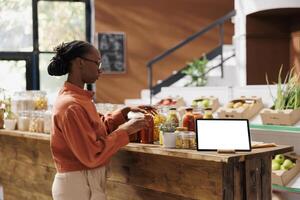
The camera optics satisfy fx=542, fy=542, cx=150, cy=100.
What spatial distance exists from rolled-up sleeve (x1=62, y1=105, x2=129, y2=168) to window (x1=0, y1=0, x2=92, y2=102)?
7868 millimetres

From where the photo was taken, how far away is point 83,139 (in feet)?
8.95

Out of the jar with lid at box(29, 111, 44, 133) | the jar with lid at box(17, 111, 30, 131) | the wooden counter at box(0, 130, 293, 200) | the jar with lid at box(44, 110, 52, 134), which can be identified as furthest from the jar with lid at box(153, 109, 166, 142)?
the jar with lid at box(17, 111, 30, 131)

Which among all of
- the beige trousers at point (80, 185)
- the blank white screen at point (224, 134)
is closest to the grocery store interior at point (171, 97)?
the blank white screen at point (224, 134)

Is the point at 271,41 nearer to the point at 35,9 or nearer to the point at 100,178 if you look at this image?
the point at 35,9

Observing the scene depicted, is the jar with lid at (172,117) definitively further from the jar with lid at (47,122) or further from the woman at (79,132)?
the jar with lid at (47,122)

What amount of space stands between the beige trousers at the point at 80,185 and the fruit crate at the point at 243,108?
7.78 ft

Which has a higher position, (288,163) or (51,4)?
(51,4)

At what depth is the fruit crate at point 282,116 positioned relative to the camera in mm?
4539

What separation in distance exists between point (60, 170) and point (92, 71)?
0.56 metres

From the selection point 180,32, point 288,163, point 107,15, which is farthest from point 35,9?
point 288,163

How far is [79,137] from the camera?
8.96 ft

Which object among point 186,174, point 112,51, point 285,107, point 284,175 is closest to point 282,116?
point 285,107

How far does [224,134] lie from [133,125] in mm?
495

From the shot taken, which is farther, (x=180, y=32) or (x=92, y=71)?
(x=180, y=32)
